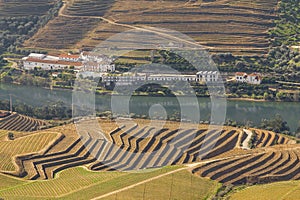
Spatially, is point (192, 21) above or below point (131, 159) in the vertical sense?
above

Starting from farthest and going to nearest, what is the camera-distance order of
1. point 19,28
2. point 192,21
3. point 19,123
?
1. point 19,28
2. point 192,21
3. point 19,123

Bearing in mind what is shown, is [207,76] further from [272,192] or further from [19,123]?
[272,192]

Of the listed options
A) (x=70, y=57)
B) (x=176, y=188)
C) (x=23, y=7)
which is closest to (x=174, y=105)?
(x=70, y=57)

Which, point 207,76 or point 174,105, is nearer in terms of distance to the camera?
point 174,105

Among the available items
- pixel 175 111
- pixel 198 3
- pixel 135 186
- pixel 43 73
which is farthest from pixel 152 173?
pixel 198 3

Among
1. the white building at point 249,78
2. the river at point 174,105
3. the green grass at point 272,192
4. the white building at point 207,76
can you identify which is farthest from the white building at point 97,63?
the green grass at point 272,192

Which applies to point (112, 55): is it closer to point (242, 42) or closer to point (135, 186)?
point (242, 42)
